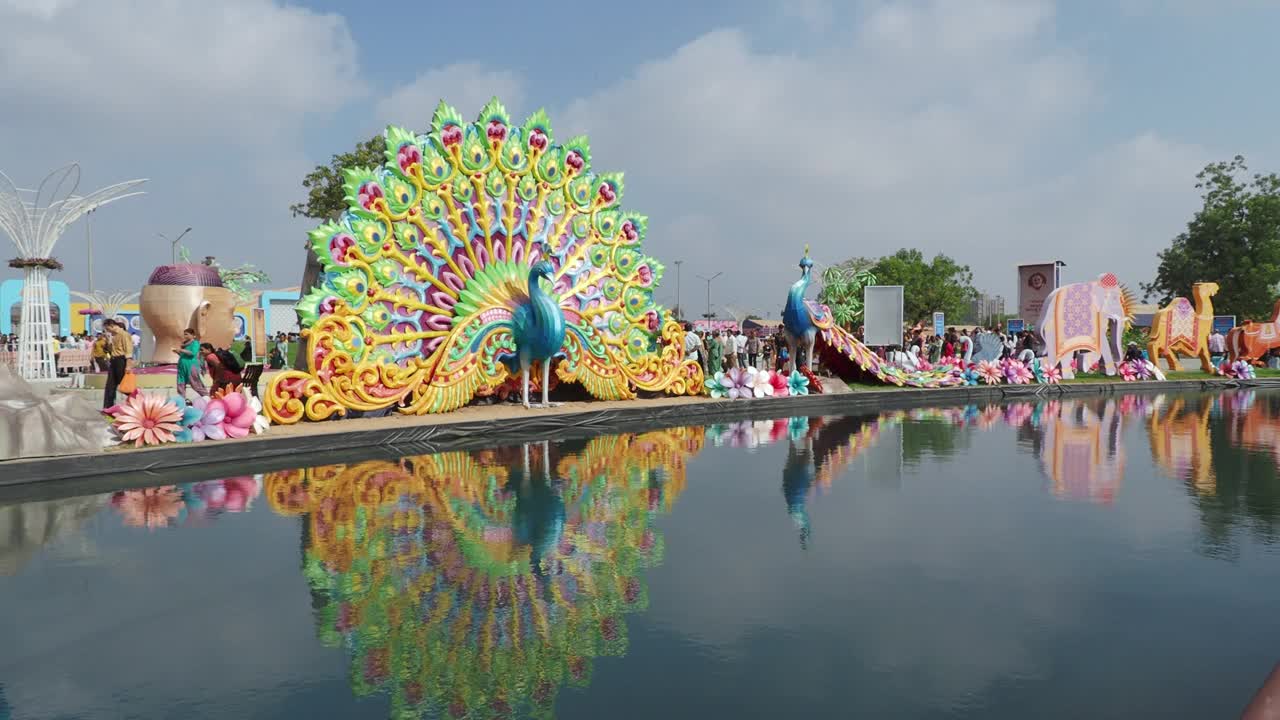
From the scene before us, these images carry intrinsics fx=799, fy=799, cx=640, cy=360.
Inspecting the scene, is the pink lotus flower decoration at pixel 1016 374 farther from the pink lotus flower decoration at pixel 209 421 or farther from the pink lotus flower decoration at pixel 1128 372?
the pink lotus flower decoration at pixel 209 421

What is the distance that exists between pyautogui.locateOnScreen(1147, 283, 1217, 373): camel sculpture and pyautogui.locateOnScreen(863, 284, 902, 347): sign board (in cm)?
1107

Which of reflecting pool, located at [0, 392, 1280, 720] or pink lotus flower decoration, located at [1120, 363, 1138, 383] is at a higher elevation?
pink lotus flower decoration, located at [1120, 363, 1138, 383]

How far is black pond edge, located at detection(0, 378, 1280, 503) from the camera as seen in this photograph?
7.16 metres

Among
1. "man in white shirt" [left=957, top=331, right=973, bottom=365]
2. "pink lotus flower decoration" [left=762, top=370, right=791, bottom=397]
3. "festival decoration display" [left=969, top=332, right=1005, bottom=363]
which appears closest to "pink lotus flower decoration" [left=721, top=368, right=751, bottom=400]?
"pink lotus flower decoration" [left=762, top=370, right=791, bottom=397]

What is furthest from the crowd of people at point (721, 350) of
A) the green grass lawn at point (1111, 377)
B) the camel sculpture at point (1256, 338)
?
the camel sculpture at point (1256, 338)

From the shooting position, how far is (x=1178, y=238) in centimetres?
3928

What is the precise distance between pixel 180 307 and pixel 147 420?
12619mm

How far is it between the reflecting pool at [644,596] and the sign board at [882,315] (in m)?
10.6

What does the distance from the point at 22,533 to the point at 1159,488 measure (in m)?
9.21

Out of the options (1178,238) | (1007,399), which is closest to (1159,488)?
(1007,399)

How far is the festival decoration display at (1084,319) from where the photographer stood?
20672 millimetres

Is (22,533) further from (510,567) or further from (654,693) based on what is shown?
(654,693)

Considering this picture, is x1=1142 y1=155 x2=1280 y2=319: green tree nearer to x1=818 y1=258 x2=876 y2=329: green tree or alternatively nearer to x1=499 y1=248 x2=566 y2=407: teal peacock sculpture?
x1=818 y1=258 x2=876 y2=329: green tree

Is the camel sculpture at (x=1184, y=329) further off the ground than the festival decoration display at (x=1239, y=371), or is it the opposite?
the camel sculpture at (x=1184, y=329)
